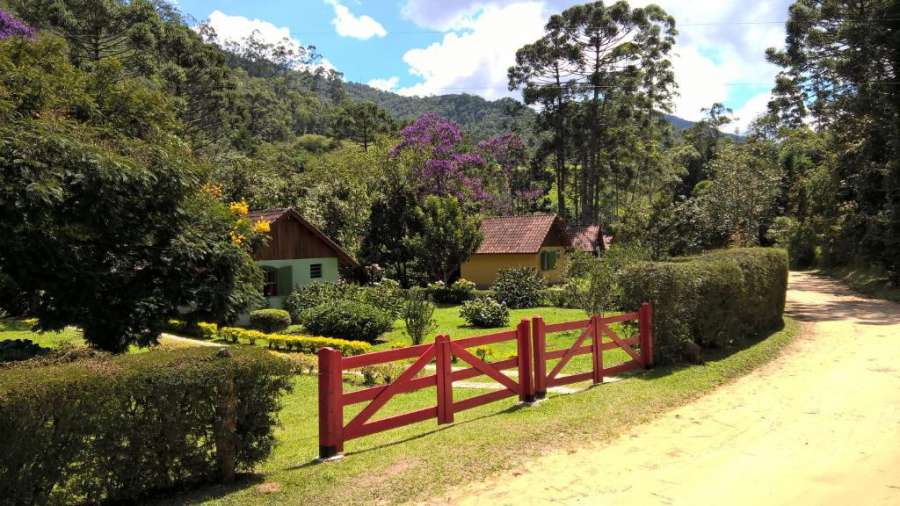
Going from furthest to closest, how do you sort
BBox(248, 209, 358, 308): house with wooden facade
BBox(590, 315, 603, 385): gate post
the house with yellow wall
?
the house with yellow wall < BBox(248, 209, 358, 308): house with wooden facade < BBox(590, 315, 603, 385): gate post

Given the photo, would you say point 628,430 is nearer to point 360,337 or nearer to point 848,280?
point 360,337

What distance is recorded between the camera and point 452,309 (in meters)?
27.5

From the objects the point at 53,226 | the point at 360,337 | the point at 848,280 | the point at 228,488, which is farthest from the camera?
the point at 848,280

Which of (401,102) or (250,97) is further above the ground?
(401,102)

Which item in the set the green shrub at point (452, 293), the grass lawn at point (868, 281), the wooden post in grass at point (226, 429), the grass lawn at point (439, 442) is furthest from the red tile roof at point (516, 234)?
the wooden post in grass at point (226, 429)

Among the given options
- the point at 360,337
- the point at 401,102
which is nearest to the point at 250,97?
the point at 360,337

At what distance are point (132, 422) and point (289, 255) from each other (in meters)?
20.4

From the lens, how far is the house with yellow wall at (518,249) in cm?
3556

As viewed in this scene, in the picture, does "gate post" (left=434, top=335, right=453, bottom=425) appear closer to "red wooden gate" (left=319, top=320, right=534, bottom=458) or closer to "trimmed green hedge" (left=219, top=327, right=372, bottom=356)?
"red wooden gate" (left=319, top=320, right=534, bottom=458)

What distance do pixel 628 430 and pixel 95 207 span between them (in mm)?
7147

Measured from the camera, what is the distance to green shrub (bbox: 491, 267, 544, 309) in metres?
26.9

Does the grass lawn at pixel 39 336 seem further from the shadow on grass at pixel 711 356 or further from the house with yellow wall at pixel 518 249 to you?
the house with yellow wall at pixel 518 249

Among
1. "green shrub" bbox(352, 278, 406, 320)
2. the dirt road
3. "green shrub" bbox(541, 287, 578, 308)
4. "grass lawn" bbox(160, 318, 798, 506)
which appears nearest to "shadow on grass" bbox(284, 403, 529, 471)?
"grass lawn" bbox(160, 318, 798, 506)

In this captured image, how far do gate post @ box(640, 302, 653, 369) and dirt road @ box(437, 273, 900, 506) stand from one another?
1493 mm
